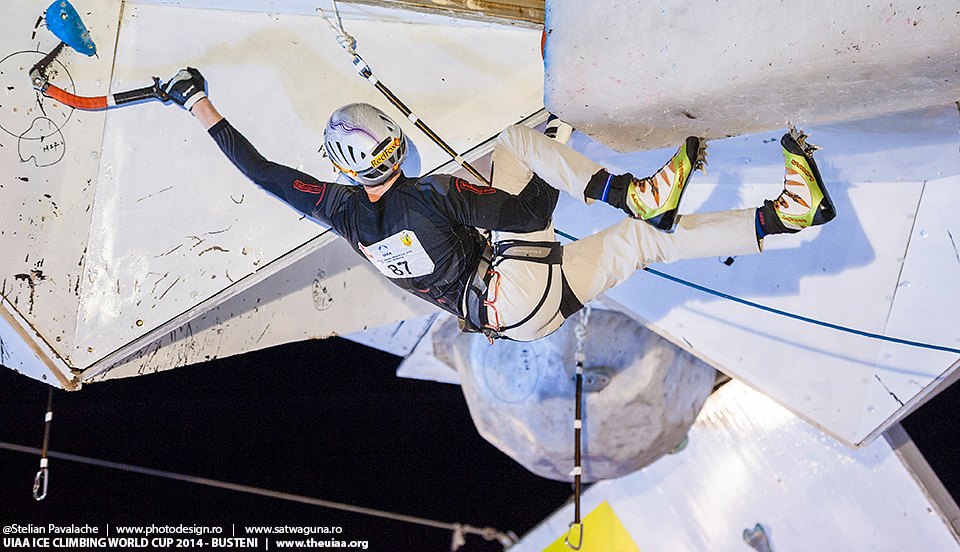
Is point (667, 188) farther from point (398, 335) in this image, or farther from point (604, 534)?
point (604, 534)

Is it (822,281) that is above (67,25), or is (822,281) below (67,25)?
below

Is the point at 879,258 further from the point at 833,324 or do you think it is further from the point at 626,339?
the point at 626,339

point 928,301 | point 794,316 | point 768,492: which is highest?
point 794,316

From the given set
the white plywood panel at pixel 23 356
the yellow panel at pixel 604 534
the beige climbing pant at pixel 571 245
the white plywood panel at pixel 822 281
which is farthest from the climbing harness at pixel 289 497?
the beige climbing pant at pixel 571 245

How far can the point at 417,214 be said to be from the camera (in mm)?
2213

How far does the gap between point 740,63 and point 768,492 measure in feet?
7.10

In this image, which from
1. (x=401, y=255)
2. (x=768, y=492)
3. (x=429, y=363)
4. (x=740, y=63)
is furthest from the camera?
(x=429, y=363)

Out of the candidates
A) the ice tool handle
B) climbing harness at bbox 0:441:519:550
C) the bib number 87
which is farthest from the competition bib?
climbing harness at bbox 0:441:519:550

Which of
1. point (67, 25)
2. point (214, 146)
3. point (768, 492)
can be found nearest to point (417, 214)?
point (214, 146)

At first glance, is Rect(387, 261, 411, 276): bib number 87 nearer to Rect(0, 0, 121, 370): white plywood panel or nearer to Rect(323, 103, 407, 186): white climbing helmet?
Rect(323, 103, 407, 186): white climbing helmet

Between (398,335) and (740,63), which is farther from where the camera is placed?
(398,335)

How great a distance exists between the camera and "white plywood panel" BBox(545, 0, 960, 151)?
164cm

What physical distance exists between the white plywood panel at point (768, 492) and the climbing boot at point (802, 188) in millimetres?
1529

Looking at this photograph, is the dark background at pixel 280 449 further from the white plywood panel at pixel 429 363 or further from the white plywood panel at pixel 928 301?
the white plywood panel at pixel 928 301
